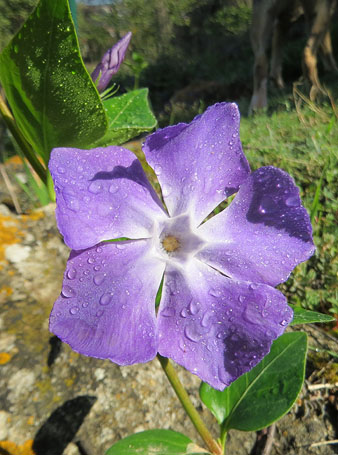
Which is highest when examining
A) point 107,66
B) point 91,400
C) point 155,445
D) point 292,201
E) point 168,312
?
point 107,66

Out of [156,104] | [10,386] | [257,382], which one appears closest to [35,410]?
[10,386]

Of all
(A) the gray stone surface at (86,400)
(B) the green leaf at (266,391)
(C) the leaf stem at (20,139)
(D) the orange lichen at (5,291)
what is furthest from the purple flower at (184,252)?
(D) the orange lichen at (5,291)

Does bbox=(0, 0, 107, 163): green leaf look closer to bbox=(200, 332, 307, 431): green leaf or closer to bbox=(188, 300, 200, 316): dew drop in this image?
bbox=(188, 300, 200, 316): dew drop

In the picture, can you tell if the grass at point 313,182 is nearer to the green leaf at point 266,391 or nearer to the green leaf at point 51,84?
the green leaf at point 266,391

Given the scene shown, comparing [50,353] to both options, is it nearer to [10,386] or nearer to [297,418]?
[10,386]

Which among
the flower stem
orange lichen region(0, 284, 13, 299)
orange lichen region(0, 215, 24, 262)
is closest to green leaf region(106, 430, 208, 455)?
the flower stem

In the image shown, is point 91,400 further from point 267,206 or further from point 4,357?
point 267,206

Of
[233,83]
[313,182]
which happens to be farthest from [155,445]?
[233,83]
